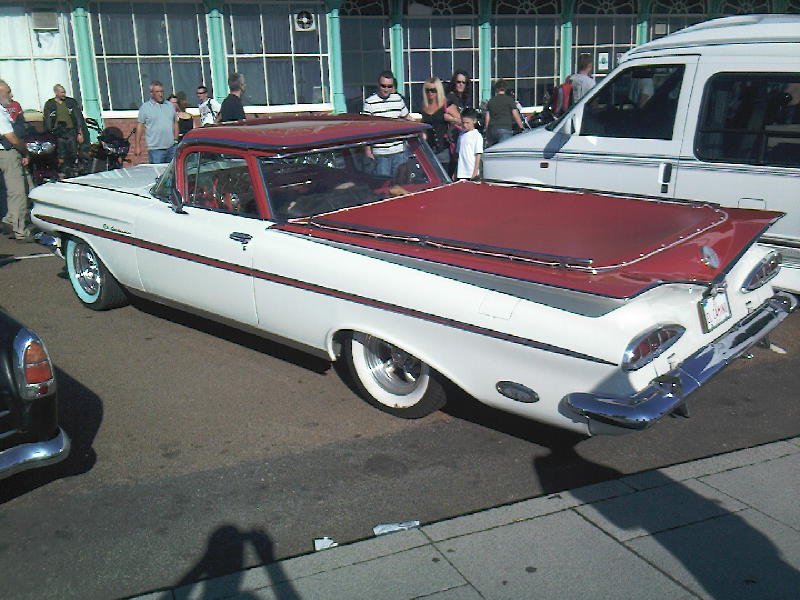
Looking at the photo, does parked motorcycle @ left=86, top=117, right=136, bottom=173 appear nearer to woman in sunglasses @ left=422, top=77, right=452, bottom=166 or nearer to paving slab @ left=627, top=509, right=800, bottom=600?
woman in sunglasses @ left=422, top=77, right=452, bottom=166

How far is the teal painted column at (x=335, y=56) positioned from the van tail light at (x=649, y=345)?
12.3 metres

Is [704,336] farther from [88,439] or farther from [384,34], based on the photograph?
[384,34]

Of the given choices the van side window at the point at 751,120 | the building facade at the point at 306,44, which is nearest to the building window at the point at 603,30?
the building facade at the point at 306,44

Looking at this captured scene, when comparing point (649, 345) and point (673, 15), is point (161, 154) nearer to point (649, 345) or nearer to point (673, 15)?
point (649, 345)

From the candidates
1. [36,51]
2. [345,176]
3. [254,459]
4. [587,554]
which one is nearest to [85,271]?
[345,176]

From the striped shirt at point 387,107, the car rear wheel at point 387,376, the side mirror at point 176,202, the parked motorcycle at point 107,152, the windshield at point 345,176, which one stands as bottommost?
the car rear wheel at point 387,376

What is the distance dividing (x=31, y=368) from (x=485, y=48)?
14260 mm

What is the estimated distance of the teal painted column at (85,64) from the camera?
45.2ft

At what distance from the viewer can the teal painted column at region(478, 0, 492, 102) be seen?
16.4m

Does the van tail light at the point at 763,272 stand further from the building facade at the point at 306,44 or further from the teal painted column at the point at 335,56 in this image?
the building facade at the point at 306,44

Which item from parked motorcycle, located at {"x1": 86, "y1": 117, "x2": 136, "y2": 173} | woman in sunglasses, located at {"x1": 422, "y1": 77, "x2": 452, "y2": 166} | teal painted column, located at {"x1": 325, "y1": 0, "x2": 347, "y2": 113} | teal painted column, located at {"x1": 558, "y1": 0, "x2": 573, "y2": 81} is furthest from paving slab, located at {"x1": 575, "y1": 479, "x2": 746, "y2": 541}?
teal painted column, located at {"x1": 558, "y1": 0, "x2": 573, "y2": 81}

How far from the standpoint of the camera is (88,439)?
4.70 metres

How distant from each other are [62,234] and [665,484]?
17.3ft

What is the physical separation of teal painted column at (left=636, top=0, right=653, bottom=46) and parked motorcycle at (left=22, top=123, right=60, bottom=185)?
39.9 ft
